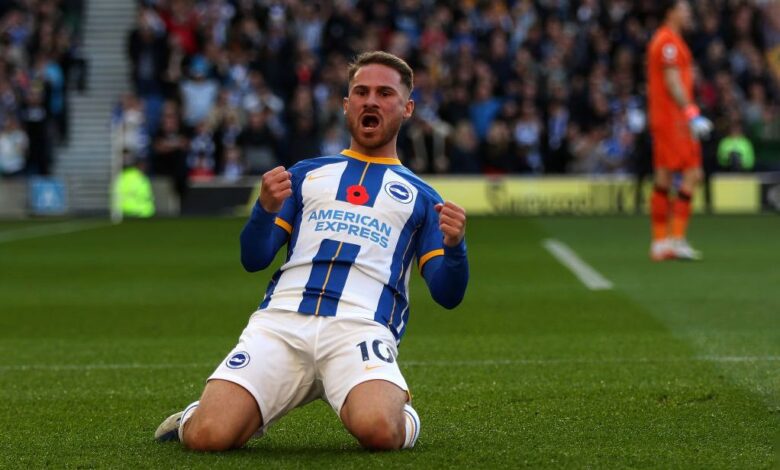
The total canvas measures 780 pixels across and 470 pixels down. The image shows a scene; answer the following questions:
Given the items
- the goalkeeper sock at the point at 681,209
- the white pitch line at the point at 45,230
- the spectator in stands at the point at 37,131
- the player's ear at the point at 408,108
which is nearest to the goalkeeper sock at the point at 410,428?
the player's ear at the point at 408,108

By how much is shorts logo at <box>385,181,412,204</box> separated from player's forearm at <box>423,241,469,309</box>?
0.88 feet

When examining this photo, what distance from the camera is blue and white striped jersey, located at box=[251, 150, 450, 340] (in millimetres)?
5723

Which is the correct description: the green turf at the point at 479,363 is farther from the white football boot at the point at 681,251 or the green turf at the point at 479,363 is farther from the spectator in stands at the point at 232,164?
the spectator in stands at the point at 232,164

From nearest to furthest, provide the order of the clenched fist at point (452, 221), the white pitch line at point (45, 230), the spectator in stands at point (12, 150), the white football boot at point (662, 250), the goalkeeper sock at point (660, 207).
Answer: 1. the clenched fist at point (452, 221)
2. the goalkeeper sock at point (660, 207)
3. the white football boot at point (662, 250)
4. the white pitch line at point (45, 230)
5. the spectator in stands at point (12, 150)

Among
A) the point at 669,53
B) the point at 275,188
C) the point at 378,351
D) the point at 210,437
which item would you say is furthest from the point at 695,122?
the point at 210,437

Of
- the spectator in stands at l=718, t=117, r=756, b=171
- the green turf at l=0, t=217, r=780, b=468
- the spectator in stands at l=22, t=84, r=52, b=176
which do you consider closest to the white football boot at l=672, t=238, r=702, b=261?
the green turf at l=0, t=217, r=780, b=468

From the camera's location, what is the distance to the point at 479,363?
8.20 metres

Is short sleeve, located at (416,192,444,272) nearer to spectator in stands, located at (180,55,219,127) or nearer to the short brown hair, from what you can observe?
the short brown hair

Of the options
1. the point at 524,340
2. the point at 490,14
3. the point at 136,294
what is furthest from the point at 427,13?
the point at 524,340

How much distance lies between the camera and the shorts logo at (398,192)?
19.2 ft

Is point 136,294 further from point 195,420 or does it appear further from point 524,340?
point 195,420

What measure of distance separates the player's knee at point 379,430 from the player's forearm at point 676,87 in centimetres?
951

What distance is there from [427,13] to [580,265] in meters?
14.9

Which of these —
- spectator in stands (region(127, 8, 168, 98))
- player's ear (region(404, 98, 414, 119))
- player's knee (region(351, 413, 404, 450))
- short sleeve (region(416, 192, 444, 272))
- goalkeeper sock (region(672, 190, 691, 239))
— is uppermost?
spectator in stands (region(127, 8, 168, 98))
